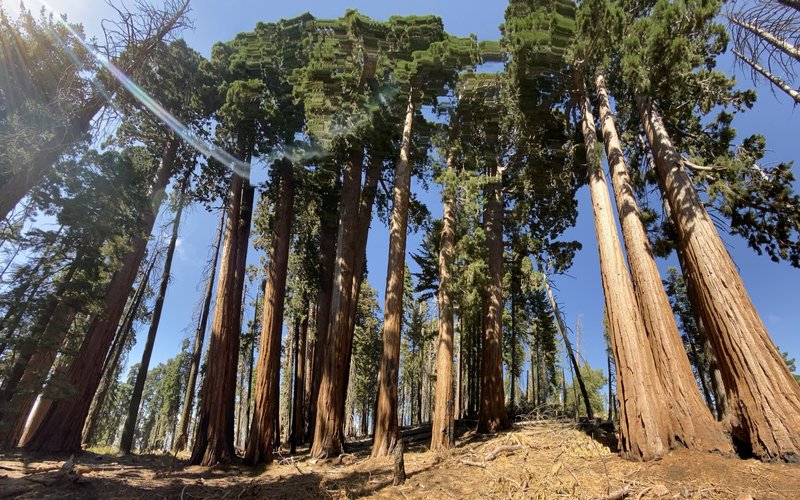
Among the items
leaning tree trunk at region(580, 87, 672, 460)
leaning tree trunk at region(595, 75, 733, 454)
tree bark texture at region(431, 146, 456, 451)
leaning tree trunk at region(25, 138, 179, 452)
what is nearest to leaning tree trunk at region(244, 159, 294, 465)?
tree bark texture at region(431, 146, 456, 451)

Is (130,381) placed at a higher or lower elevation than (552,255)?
lower

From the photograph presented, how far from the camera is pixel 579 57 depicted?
32.0 feet

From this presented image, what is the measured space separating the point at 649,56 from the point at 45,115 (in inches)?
450

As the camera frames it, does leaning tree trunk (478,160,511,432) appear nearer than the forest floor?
No

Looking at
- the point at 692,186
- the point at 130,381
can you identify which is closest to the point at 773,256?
the point at 692,186

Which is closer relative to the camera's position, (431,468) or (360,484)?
(360,484)

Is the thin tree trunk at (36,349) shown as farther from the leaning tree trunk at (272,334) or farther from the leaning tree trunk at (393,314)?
the leaning tree trunk at (393,314)

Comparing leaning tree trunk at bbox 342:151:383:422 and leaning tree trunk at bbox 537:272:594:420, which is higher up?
leaning tree trunk at bbox 342:151:383:422

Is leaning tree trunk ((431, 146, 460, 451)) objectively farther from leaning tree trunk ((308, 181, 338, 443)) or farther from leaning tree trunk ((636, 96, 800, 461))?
leaning tree trunk ((636, 96, 800, 461))

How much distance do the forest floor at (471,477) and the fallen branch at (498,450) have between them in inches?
1.0

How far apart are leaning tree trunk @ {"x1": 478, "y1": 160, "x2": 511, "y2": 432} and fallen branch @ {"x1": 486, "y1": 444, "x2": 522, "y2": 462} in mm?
3094

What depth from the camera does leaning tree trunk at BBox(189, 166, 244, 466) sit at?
9.21 metres

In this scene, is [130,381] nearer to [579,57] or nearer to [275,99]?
[275,99]

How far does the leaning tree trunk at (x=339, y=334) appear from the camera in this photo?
917 cm
